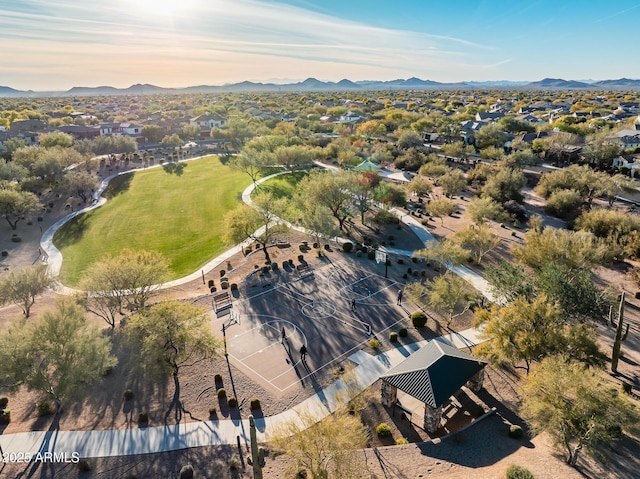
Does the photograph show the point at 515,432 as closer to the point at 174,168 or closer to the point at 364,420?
the point at 364,420

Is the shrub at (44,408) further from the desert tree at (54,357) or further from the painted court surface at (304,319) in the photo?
the painted court surface at (304,319)

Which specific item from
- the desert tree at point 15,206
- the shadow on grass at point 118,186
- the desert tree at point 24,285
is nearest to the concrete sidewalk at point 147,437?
the desert tree at point 24,285

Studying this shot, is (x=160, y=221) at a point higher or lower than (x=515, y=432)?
lower

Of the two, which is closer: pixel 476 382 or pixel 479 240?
pixel 476 382

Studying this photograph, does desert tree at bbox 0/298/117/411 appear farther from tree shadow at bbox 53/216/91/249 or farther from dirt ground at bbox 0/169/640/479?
tree shadow at bbox 53/216/91/249

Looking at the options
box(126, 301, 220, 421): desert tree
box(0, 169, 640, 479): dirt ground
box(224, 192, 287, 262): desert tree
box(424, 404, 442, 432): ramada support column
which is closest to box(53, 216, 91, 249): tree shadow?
box(0, 169, 640, 479): dirt ground

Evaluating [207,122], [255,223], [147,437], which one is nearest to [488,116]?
[207,122]

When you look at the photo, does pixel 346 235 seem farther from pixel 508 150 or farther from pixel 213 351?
pixel 508 150

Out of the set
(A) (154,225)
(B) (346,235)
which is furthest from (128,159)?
(B) (346,235)
